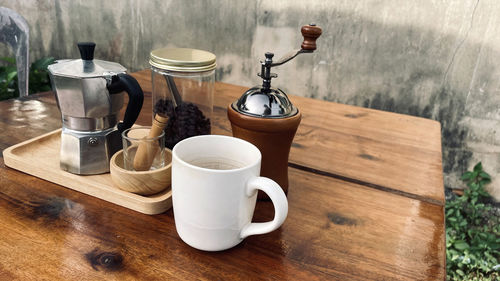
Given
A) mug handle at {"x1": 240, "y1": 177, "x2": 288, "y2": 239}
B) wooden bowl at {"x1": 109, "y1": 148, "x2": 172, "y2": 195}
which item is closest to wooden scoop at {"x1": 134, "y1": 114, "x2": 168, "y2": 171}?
wooden bowl at {"x1": 109, "y1": 148, "x2": 172, "y2": 195}

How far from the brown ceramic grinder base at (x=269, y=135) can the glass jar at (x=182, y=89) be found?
134 millimetres

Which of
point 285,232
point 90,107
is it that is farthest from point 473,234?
point 90,107

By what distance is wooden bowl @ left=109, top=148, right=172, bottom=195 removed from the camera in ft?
2.34

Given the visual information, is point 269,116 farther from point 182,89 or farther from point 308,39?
point 182,89

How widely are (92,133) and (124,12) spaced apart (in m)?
2.25

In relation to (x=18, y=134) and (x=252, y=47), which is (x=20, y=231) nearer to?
(x=18, y=134)

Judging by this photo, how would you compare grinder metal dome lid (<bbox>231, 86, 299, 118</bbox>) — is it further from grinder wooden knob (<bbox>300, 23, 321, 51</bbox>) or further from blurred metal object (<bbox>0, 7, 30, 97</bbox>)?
blurred metal object (<bbox>0, 7, 30, 97</bbox>)

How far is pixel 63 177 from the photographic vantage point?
2.53 ft

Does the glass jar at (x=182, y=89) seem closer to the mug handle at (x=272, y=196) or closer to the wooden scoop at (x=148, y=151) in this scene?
the wooden scoop at (x=148, y=151)

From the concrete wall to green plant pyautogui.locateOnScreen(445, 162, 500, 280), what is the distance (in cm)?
9

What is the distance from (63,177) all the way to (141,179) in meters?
0.18

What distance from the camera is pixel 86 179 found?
77 cm

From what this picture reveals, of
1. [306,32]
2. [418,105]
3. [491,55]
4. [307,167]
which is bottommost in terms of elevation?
[418,105]

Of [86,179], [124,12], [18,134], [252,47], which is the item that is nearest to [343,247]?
[86,179]
